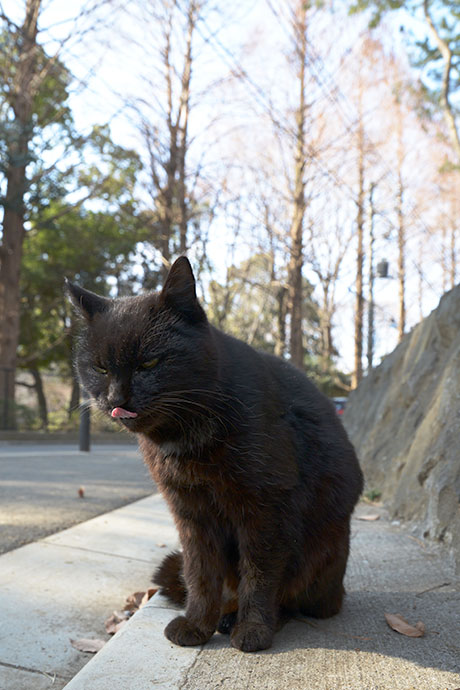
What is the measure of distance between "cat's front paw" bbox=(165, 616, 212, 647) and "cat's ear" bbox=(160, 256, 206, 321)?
109 cm

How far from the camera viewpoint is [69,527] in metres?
3.74

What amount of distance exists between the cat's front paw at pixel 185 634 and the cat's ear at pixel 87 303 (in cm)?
116

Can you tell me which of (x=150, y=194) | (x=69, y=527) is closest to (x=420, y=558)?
(x=69, y=527)

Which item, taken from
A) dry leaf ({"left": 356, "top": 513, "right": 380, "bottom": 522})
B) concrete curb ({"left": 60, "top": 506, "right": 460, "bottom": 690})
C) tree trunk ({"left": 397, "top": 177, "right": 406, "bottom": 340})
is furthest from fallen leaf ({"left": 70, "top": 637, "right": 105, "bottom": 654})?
tree trunk ({"left": 397, "top": 177, "right": 406, "bottom": 340})

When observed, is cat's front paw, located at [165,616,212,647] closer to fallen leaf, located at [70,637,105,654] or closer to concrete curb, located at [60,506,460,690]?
concrete curb, located at [60,506,460,690]

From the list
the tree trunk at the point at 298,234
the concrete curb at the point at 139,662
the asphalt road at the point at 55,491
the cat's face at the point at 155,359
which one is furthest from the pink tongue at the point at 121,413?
the tree trunk at the point at 298,234

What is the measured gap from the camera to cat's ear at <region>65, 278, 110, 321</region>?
6.93 ft

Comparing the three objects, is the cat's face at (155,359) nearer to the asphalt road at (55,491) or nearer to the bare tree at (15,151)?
the asphalt road at (55,491)

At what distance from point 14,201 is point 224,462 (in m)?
13.5

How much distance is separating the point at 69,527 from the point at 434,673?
2.75 metres

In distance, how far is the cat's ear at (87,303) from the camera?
2.11 metres

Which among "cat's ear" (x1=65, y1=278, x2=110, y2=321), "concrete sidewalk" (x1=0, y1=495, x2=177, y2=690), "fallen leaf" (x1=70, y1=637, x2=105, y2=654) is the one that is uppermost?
"cat's ear" (x1=65, y1=278, x2=110, y2=321)

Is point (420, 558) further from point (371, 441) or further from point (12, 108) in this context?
point (12, 108)

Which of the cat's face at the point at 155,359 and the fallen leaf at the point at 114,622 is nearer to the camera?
the cat's face at the point at 155,359
